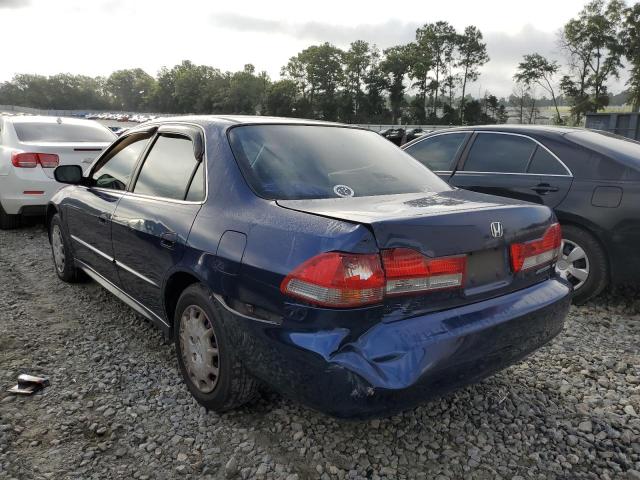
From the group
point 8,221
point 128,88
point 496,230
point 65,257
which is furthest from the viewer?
point 128,88

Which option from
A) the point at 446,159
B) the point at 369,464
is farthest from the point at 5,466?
the point at 446,159

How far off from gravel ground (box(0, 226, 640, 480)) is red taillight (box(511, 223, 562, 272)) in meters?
0.83

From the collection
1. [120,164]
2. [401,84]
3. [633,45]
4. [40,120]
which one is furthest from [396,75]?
[120,164]

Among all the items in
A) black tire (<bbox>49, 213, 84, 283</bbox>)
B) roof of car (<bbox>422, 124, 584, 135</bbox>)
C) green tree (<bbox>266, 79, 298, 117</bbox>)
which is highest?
green tree (<bbox>266, 79, 298, 117</bbox>)

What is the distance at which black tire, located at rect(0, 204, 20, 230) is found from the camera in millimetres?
6891

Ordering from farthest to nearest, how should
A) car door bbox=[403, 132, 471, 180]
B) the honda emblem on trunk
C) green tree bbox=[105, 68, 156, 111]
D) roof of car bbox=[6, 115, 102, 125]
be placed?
green tree bbox=[105, 68, 156, 111]
roof of car bbox=[6, 115, 102, 125]
car door bbox=[403, 132, 471, 180]
the honda emblem on trunk

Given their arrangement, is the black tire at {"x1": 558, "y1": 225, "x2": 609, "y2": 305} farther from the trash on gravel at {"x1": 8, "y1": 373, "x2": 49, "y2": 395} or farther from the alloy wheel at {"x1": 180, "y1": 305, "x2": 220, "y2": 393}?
the trash on gravel at {"x1": 8, "y1": 373, "x2": 49, "y2": 395}

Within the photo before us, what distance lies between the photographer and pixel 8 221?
6957 millimetres

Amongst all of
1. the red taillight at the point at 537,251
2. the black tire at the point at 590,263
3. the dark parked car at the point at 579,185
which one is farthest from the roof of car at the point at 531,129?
the red taillight at the point at 537,251

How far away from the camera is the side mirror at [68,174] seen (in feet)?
12.9

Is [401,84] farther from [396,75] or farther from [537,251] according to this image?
[537,251]

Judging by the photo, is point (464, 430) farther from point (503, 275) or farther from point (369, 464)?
point (503, 275)

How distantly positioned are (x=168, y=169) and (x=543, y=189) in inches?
126

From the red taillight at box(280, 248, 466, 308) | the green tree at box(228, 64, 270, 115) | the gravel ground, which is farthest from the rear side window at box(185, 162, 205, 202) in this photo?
the green tree at box(228, 64, 270, 115)
